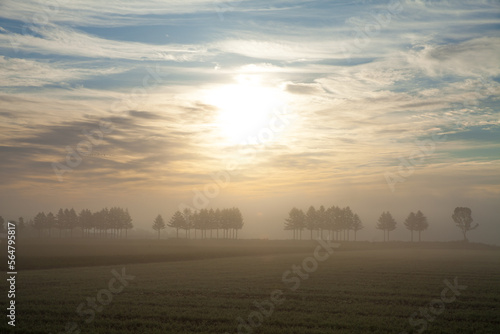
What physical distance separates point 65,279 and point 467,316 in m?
36.8

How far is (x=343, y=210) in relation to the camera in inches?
7569

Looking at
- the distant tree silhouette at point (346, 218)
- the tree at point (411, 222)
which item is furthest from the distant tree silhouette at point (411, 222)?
the distant tree silhouette at point (346, 218)

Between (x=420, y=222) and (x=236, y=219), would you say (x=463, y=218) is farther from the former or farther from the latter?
(x=236, y=219)

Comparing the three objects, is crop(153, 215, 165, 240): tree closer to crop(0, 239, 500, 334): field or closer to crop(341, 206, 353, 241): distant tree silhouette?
crop(341, 206, 353, 241): distant tree silhouette

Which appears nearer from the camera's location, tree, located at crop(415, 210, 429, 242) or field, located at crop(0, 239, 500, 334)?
field, located at crop(0, 239, 500, 334)

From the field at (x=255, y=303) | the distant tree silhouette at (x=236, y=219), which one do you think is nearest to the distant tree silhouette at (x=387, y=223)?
the distant tree silhouette at (x=236, y=219)

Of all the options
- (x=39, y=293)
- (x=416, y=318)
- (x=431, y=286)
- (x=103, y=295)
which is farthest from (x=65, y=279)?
(x=431, y=286)

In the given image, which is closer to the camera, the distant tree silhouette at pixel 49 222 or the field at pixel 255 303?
the field at pixel 255 303

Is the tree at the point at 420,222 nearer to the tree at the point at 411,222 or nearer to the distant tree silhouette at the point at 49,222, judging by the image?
the tree at the point at 411,222

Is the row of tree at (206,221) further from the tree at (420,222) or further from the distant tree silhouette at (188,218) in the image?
the tree at (420,222)

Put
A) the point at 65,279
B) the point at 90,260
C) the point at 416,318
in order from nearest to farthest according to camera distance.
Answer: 1. the point at 416,318
2. the point at 65,279
3. the point at 90,260

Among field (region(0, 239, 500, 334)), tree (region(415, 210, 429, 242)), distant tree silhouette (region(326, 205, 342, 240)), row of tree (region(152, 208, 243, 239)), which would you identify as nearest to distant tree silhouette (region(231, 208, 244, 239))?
row of tree (region(152, 208, 243, 239))

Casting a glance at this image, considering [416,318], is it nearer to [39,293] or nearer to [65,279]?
[39,293]

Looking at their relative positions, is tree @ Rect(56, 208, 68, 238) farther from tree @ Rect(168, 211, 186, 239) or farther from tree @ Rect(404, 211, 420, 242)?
tree @ Rect(404, 211, 420, 242)
